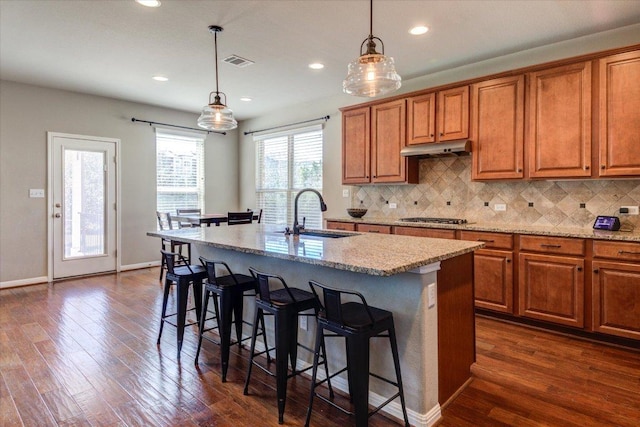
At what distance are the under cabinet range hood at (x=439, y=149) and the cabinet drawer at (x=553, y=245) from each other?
1.11 metres

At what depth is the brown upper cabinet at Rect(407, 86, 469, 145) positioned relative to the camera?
13.2 ft

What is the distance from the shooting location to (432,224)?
4000 mm

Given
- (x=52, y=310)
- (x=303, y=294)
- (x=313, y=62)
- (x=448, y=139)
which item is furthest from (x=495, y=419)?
(x=52, y=310)

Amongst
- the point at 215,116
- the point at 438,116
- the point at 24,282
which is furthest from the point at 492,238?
the point at 24,282

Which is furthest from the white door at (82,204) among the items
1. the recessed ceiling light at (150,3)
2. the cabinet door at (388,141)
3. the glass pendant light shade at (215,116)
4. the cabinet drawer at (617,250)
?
the cabinet drawer at (617,250)

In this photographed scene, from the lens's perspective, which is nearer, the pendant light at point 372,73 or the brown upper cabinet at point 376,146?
the pendant light at point 372,73

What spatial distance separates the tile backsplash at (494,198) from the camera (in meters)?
3.46

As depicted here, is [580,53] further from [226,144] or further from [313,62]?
[226,144]

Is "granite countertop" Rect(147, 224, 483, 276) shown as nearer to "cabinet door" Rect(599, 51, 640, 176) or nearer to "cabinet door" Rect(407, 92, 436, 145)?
"cabinet door" Rect(599, 51, 640, 176)

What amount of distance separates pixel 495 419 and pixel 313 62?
3.76 metres

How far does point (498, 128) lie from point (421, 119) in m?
0.87

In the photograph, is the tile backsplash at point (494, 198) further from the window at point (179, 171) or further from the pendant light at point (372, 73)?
the window at point (179, 171)

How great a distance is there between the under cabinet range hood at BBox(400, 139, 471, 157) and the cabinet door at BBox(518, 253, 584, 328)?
4.06ft

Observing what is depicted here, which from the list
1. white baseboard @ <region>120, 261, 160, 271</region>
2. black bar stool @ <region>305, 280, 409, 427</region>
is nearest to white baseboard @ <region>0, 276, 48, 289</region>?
white baseboard @ <region>120, 261, 160, 271</region>
